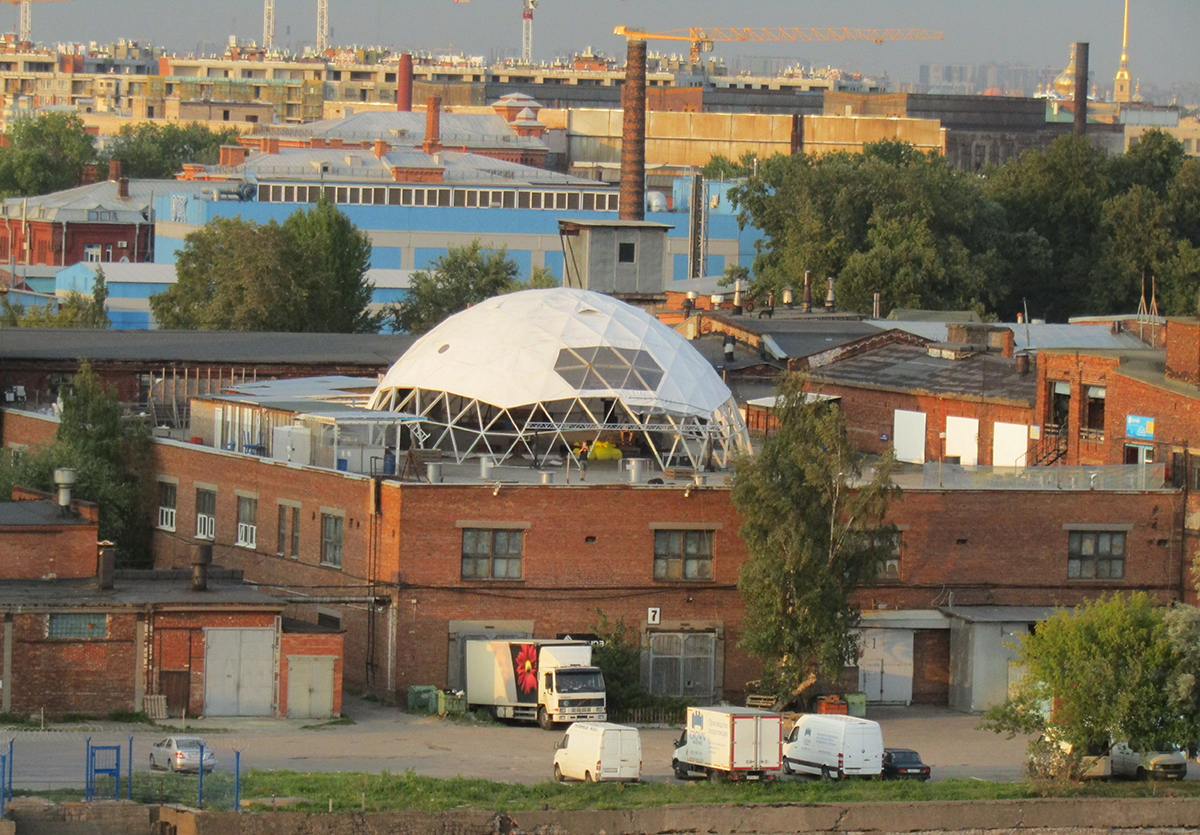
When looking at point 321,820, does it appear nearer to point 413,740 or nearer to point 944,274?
point 413,740

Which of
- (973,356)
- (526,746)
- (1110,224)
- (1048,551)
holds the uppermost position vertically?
(1110,224)

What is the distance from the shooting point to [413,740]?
4069 cm

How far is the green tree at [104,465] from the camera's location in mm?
51125

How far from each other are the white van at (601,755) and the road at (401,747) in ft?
2.26

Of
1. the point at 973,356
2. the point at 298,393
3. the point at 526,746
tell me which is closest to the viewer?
the point at 526,746

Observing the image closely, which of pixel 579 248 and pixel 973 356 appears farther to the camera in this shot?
pixel 579 248

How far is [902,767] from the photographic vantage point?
3884cm

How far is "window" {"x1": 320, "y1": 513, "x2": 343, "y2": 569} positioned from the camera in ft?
152

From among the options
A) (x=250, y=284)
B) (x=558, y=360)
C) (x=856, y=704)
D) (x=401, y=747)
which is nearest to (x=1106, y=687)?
(x=856, y=704)

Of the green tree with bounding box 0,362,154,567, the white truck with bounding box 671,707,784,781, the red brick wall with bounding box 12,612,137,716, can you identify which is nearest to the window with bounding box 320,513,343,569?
the red brick wall with bounding box 12,612,137,716

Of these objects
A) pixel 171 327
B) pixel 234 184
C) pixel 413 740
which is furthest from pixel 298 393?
pixel 234 184

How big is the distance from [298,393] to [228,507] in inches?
262

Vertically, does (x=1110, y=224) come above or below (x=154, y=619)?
above

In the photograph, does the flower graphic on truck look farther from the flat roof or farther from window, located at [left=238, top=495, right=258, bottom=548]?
the flat roof
